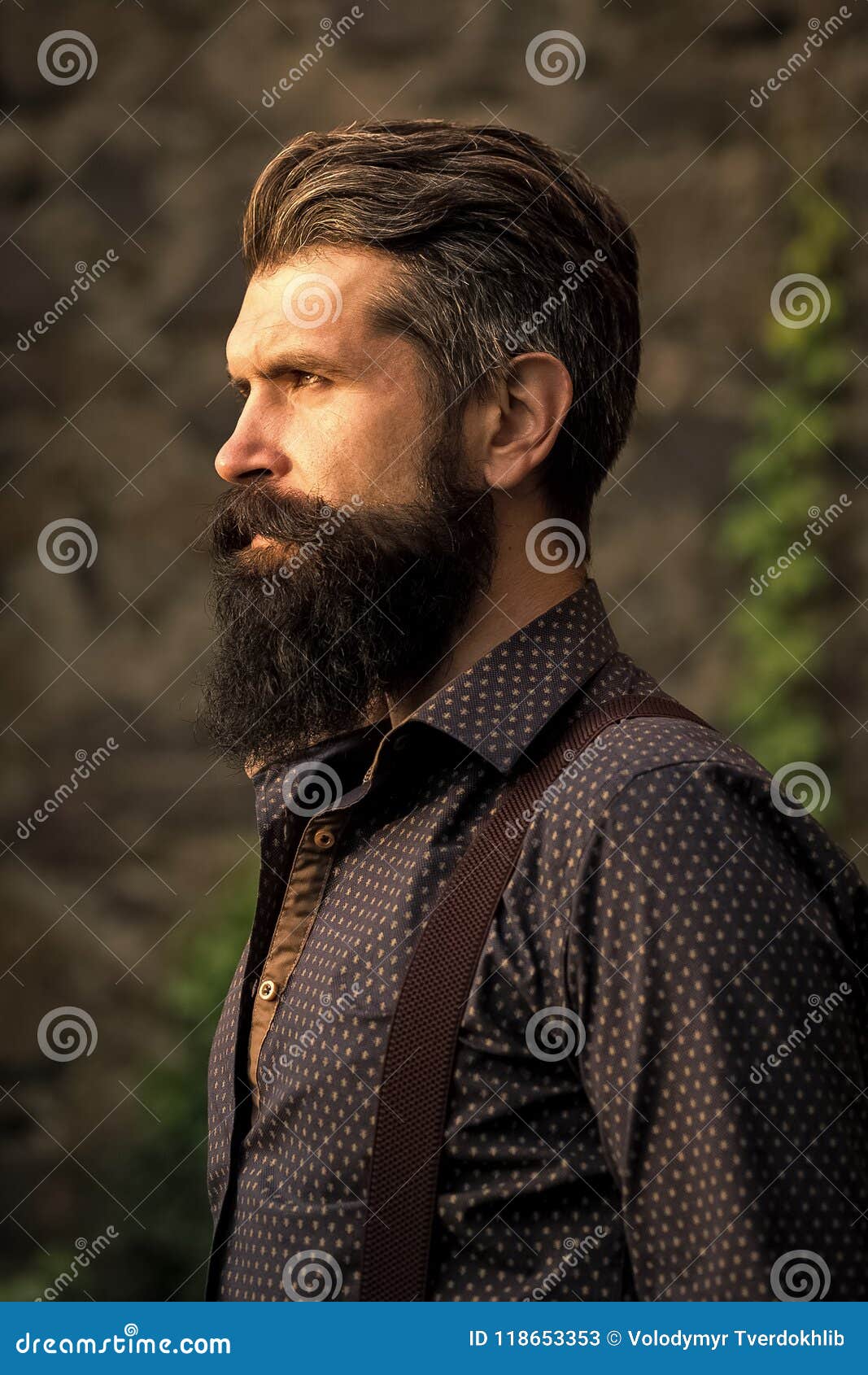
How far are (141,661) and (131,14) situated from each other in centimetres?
190

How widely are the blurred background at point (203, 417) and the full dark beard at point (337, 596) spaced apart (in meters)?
1.84

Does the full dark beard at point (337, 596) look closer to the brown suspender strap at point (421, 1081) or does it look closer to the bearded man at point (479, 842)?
the bearded man at point (479, 842)

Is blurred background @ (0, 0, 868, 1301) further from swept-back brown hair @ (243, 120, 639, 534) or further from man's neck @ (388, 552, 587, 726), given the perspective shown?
man's neck @ (388, 552, 587, 726)

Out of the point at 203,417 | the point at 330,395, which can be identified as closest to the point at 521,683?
the point at 330,395

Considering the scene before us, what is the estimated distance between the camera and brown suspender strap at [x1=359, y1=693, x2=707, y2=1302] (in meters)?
1.27

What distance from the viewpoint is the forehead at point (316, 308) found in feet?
5.51

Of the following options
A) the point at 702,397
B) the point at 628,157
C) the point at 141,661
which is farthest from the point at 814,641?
the point at 141,661

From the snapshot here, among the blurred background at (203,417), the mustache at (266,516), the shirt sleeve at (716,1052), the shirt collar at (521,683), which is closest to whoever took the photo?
the shirt sleeve at (716,1052)

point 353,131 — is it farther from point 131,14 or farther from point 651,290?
point 131,14

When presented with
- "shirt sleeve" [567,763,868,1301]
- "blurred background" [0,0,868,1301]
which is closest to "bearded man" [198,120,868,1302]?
"shirt sleeve" [567,763,868,1301]

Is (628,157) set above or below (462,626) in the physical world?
above

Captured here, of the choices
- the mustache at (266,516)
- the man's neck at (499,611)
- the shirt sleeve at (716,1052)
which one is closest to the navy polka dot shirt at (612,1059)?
the shirt sleeve at (716,1052)

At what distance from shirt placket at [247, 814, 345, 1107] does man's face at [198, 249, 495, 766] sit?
216 millimetres

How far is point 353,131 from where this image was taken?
1.86 metres
